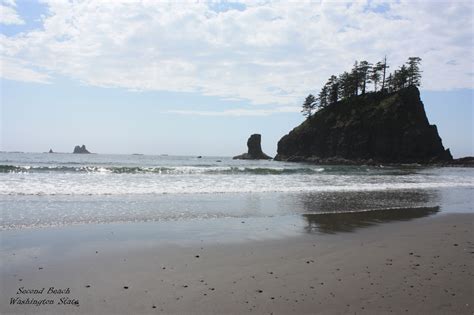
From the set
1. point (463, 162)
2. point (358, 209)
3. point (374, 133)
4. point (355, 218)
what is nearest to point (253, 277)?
point (355, 218)

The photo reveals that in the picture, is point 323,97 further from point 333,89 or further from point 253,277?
point 253,277

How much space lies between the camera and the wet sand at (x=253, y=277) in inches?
177

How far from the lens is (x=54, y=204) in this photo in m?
12.4

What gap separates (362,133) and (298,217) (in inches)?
2785

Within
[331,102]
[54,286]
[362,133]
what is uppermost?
[331,102]

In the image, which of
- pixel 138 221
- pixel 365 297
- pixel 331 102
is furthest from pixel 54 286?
pixel 331 102

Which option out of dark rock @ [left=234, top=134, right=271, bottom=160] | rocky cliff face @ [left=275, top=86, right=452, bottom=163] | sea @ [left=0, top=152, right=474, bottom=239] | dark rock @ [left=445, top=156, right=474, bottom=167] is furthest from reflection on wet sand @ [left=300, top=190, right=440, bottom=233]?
dark rock @ [left=234, top=134, right=271, bottom=160]

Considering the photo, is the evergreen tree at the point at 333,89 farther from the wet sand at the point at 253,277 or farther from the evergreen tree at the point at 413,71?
the wet sand at the point at 253,277

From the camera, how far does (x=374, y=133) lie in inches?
2968

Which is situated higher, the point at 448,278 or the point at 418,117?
the point at 418,117

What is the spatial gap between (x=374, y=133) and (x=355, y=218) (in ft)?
226

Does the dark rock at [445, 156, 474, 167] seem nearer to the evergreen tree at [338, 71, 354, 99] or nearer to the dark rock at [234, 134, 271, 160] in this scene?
the evergreen tree at [338, 71, 354, 99]

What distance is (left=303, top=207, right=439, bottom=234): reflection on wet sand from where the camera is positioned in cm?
980

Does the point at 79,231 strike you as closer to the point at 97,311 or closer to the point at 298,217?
the point at 97,311
